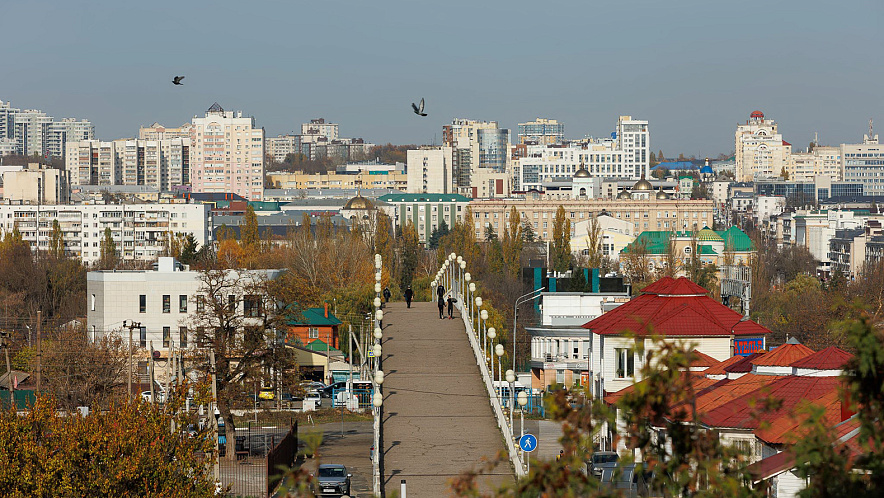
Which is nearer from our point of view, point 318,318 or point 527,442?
point 527,442

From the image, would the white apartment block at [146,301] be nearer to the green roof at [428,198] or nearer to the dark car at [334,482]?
the dark car at [334,482]

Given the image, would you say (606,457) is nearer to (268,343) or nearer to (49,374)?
(268,343)

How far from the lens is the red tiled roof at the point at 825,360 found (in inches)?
875

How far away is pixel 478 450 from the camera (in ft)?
72.4

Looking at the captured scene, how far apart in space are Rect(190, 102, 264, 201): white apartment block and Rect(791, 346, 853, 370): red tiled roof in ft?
534

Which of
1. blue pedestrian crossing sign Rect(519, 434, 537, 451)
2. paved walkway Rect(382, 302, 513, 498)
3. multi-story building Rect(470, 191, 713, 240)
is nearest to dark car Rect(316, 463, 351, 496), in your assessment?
paved walkway Rect(382, 302, 513, 498)

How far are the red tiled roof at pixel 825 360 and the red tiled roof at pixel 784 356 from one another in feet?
4.77

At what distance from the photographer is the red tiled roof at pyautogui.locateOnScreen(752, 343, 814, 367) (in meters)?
24.8

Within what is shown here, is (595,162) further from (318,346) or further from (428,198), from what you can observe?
(318,346)

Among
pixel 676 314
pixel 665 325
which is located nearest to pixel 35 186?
pixel 676 314

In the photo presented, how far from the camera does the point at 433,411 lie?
24484mm

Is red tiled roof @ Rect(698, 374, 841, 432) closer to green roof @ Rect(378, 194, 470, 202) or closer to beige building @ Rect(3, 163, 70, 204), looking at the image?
beige building @ Rect(3, 163, 70, 204)

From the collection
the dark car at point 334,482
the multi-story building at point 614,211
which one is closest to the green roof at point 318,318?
the dark car at point 334,482

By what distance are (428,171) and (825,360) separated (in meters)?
163
